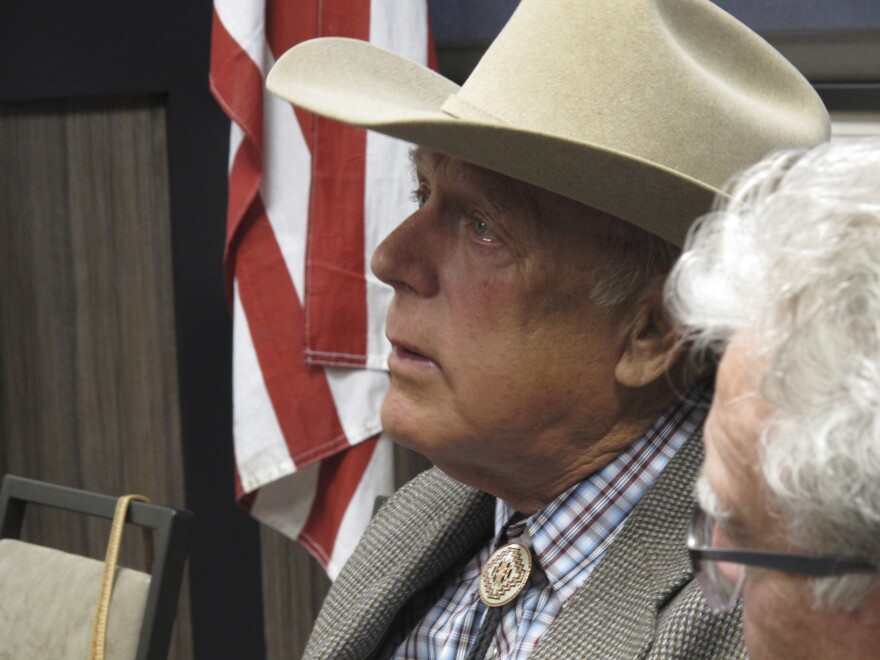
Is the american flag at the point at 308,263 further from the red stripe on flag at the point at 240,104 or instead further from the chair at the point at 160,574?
the chair at the point at 160,574

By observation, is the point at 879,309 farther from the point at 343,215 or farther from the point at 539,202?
the point at 343,215

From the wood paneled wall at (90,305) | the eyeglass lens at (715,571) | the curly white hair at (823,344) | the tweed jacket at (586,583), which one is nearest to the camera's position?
the curly white hair at (823,344)

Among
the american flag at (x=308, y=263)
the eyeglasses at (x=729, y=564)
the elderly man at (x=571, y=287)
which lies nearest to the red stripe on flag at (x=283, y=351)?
the american flag at (x=308, y=263)

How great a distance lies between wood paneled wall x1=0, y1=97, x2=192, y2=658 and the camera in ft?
8.35

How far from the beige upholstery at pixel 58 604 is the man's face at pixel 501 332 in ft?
2.13

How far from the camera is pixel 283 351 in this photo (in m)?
2.11

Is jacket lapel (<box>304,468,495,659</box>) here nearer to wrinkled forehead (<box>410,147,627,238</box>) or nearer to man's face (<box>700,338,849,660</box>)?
wrinkled forehead (<box>410,147,627,238</box>)

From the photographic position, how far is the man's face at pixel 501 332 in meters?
1.11

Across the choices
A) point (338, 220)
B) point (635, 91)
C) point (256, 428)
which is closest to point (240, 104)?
point (338, 220)

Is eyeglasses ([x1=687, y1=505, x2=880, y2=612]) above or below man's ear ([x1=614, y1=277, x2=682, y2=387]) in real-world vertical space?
above

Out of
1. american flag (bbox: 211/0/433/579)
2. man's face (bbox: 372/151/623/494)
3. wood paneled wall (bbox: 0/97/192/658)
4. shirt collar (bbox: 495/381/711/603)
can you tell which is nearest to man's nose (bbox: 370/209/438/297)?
man's face (bbox: 372/151/623/494)

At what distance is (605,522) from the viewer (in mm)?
1146

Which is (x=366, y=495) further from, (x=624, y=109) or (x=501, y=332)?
(x=624, y=109)

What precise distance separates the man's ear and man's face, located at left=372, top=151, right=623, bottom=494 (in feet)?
0.04
